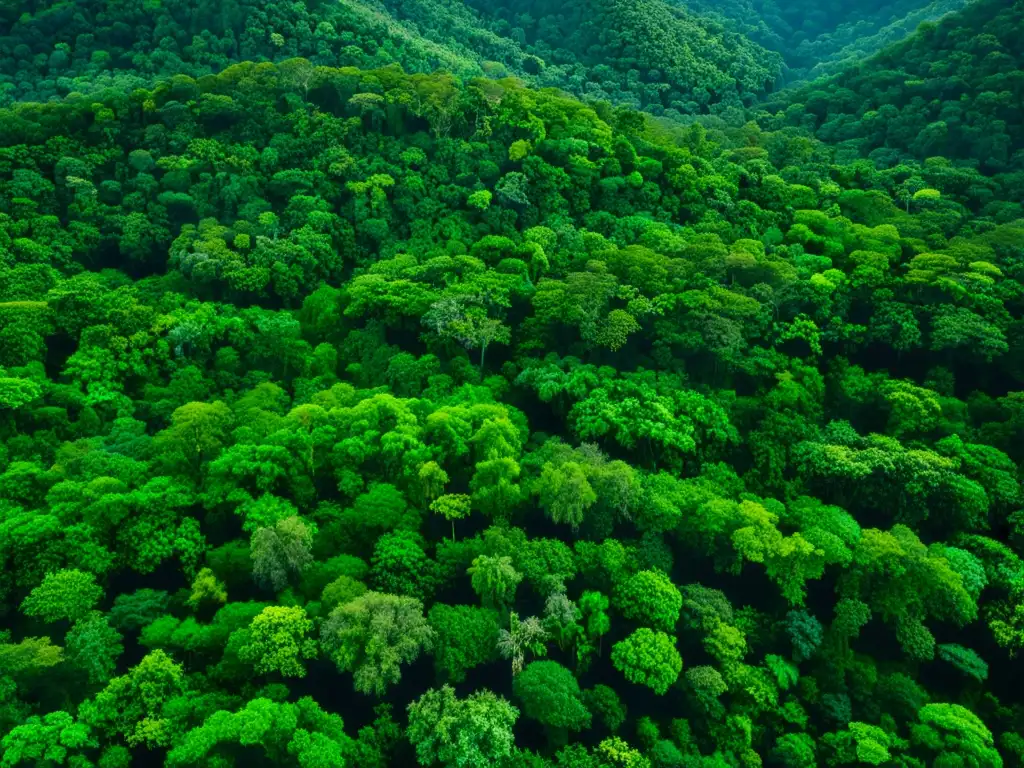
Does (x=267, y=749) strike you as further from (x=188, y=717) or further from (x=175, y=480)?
(x=175, y=480)

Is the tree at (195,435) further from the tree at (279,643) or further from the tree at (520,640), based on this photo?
the tree at (520,640)

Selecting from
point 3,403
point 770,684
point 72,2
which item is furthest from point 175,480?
point 72,2

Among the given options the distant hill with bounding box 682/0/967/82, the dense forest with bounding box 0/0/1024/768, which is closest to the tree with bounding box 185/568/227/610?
the dense forest with bounding box 0/0/1024/768

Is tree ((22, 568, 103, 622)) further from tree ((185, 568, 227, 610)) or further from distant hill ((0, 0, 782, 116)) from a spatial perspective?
distant hill ((0, 0, 782, 116))

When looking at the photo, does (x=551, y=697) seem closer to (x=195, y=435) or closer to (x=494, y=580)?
(x=494, y=580)

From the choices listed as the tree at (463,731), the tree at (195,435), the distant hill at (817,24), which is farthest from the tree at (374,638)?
the distant hill at (817,24)

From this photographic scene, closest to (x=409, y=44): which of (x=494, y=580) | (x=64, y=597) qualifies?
(x=494, y=580)
